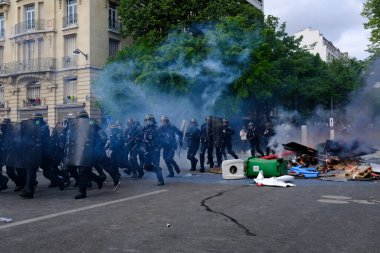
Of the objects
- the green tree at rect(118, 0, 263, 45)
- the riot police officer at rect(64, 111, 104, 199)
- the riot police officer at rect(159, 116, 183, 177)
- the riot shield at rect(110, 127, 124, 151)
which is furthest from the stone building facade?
the riot police officer at rect(64, 111, 104, 199)

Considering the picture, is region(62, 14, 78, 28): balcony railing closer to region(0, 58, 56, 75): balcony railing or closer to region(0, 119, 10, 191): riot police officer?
region(0, 58, 56, 75): balcony railing

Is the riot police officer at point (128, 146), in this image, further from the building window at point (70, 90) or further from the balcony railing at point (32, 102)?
the balcony railing at point (32, 102)

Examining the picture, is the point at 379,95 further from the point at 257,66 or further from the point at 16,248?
the point at 16,248

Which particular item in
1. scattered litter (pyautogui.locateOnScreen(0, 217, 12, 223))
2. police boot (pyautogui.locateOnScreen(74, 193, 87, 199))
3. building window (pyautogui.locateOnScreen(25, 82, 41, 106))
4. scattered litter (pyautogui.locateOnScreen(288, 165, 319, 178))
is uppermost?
building window (pyautogui.locateOnScreen(25, 82, 41, 106))

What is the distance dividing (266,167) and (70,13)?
26.5m

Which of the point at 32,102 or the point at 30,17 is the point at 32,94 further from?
the point at 30,17

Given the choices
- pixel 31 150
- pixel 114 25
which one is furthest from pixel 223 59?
pixel 114 25

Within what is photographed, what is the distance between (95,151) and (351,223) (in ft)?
18.3

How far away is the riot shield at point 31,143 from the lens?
360 inches

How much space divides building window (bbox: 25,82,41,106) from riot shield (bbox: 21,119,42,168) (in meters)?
26.7

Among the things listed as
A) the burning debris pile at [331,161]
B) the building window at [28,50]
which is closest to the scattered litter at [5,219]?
the burning debris pile at [331,161]

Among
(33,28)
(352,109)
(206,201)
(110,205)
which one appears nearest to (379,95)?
(352,109)

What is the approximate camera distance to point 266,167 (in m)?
11.8

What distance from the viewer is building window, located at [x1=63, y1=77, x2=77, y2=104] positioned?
32875 millimetres
